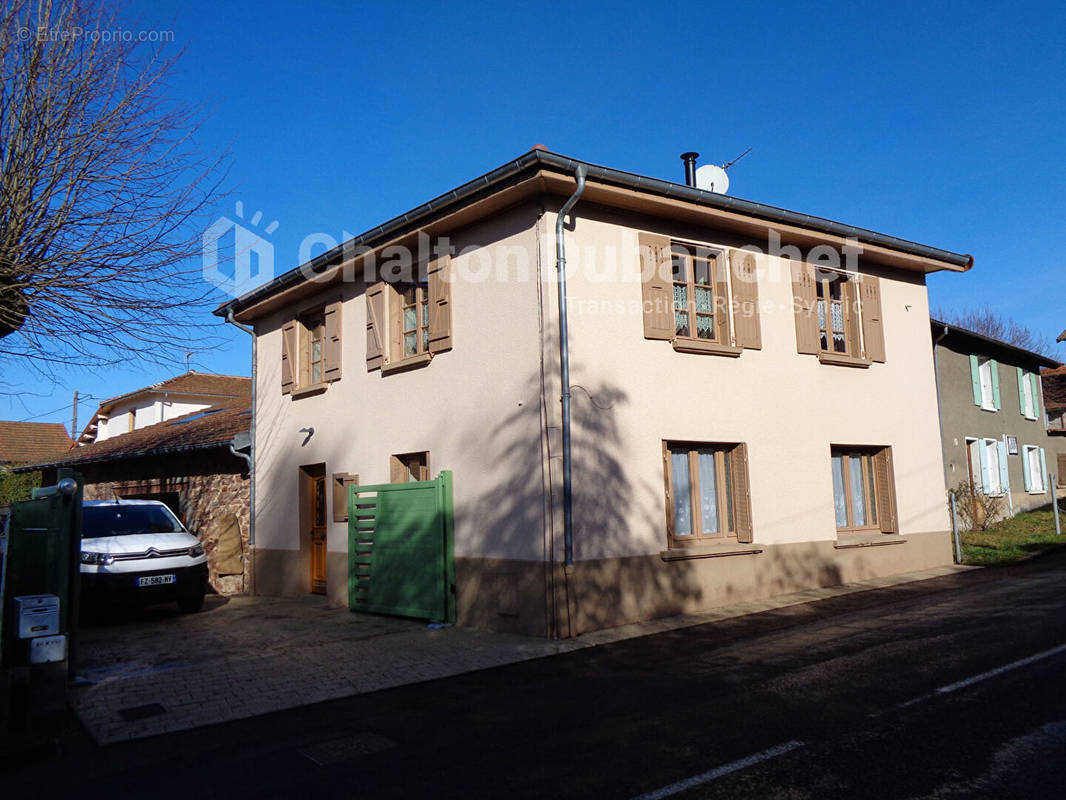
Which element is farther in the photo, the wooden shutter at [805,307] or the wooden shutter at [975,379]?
the wooden shutter at [975,379]

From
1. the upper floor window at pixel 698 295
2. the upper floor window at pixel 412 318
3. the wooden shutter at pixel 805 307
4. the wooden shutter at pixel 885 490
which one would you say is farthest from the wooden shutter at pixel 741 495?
the upper floor window at pixel 412 318

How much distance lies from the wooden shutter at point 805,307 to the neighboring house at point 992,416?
6.91 m

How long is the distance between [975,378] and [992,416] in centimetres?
149

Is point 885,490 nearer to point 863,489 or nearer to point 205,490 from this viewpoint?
point 863,489

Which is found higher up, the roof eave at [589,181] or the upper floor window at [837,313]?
the roof eave at [589,181]

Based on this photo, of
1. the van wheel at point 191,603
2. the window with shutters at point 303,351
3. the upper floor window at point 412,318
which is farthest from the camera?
the window with shutters at point 303,351

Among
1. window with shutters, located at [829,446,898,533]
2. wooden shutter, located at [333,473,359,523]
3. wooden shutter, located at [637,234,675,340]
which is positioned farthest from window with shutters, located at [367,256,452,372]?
window with shutters, located at [829,446,898,533]

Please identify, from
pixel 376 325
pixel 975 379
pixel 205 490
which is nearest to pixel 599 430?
pixel 376 325

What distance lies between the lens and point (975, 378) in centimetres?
2105

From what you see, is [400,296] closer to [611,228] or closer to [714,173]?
[611,228]

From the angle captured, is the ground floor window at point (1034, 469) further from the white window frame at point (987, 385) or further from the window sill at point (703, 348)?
the window sill at point (703, 348)

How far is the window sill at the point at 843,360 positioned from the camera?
12.0 m

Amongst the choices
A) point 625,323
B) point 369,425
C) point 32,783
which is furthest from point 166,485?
point 32,783

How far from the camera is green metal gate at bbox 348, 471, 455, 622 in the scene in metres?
10.0
